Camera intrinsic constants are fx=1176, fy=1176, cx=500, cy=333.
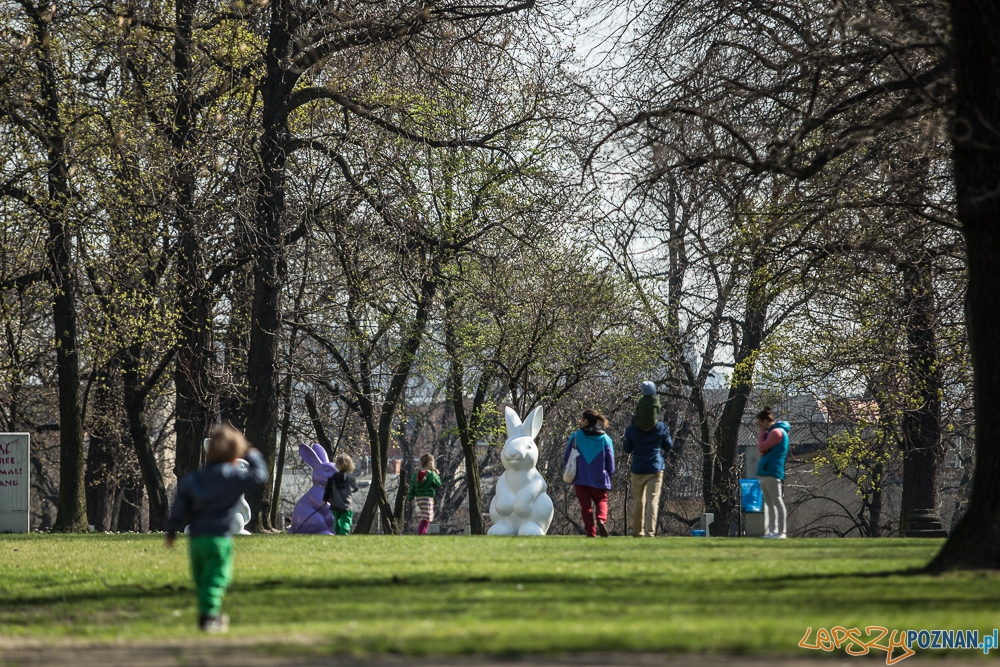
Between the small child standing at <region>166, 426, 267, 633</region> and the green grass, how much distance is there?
1.10ft

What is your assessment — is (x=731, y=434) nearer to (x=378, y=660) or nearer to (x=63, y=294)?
(x=63, y=294)

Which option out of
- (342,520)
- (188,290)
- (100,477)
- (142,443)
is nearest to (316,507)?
(342,520)

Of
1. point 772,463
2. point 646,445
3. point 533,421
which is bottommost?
point 772,463

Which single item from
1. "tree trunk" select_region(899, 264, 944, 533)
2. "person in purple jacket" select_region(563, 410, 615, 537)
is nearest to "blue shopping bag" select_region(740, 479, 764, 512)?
"person in purple jacket" select_region(563, 410, 615, 537)

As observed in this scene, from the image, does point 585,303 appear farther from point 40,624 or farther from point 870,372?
point 40,624

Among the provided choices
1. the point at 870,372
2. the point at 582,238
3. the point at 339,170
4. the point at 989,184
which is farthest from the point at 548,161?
the point at 989,184

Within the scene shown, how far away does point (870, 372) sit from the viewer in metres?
24.3

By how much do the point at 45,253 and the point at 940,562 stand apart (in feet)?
52.7

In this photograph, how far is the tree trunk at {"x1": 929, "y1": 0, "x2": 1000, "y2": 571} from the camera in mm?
9938

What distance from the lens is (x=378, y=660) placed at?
244 inches

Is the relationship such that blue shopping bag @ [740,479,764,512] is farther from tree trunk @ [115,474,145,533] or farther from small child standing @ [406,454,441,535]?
tree trunk @ [115,474,145,533]

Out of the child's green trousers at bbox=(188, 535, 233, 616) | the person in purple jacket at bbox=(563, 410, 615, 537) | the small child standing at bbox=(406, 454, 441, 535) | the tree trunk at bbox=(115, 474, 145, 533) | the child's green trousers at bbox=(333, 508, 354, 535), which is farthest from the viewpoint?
the tree trunk at bbox=(115, 474, 145, 533)

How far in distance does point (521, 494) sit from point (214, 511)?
11352 millimetres

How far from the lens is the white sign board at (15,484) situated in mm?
21859
